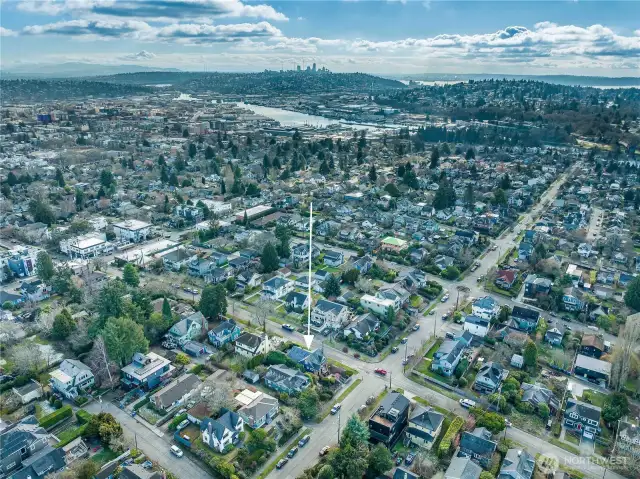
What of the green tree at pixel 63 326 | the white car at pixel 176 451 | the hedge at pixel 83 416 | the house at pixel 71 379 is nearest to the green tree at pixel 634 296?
the white car at pixel 176 451

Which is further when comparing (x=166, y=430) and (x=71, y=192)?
(x=71, y=192)

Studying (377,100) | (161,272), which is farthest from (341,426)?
(377,100)

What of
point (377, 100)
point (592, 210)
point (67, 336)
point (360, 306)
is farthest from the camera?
point (377, 100)

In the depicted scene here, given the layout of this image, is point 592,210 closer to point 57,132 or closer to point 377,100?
point 57,132

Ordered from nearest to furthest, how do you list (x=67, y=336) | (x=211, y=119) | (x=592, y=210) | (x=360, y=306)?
(x=67, y=336)
(x=360, y=306)
(x=592, y=210)
(x=211, y=119)

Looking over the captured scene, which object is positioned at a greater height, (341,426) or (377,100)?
(377,100)

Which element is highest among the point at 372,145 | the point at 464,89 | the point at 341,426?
the point at 464,89

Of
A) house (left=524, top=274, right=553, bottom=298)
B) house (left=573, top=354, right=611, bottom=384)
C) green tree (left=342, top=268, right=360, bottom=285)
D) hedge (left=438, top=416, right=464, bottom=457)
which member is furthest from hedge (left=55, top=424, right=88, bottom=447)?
house (left=524, top=274, right=553, bottom=298)
